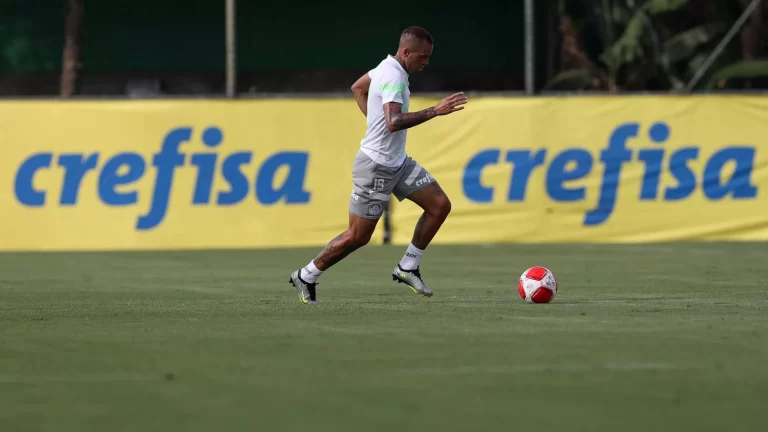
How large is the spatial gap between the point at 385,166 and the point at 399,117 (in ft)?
1.88

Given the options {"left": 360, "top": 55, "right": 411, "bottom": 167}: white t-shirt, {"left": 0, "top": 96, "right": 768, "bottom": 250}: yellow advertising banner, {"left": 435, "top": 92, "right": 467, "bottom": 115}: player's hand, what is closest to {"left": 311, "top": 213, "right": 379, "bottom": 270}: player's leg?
{"left": 360, "top": 55, "right": 411, "bottom": 167}: white t-shirt

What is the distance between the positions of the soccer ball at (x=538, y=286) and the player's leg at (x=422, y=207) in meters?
0.95

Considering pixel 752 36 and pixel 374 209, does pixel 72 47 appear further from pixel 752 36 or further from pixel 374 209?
pixel 374 209

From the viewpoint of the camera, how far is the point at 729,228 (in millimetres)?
20891

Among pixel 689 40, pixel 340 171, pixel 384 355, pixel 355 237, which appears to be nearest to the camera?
pixel 384 355

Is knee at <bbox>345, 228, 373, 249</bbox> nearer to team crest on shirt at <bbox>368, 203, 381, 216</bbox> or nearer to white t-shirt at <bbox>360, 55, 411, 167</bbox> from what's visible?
team crest on shirt at <bbox>368, 203, 381, 216</bbox>

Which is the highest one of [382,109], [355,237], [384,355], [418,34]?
[418,34]

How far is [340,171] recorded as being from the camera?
20.7 meters

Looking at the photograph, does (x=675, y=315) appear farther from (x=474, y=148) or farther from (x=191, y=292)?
(x=474, y=148)

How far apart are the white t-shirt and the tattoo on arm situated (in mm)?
53

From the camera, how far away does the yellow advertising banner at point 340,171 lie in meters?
20.2

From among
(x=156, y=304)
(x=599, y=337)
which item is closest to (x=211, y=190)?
(x=156, y=304)

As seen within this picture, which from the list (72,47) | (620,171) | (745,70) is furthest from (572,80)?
(620,171)

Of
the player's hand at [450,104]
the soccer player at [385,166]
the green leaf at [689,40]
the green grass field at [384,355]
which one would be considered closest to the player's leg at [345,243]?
the soccer player at [385,166]
